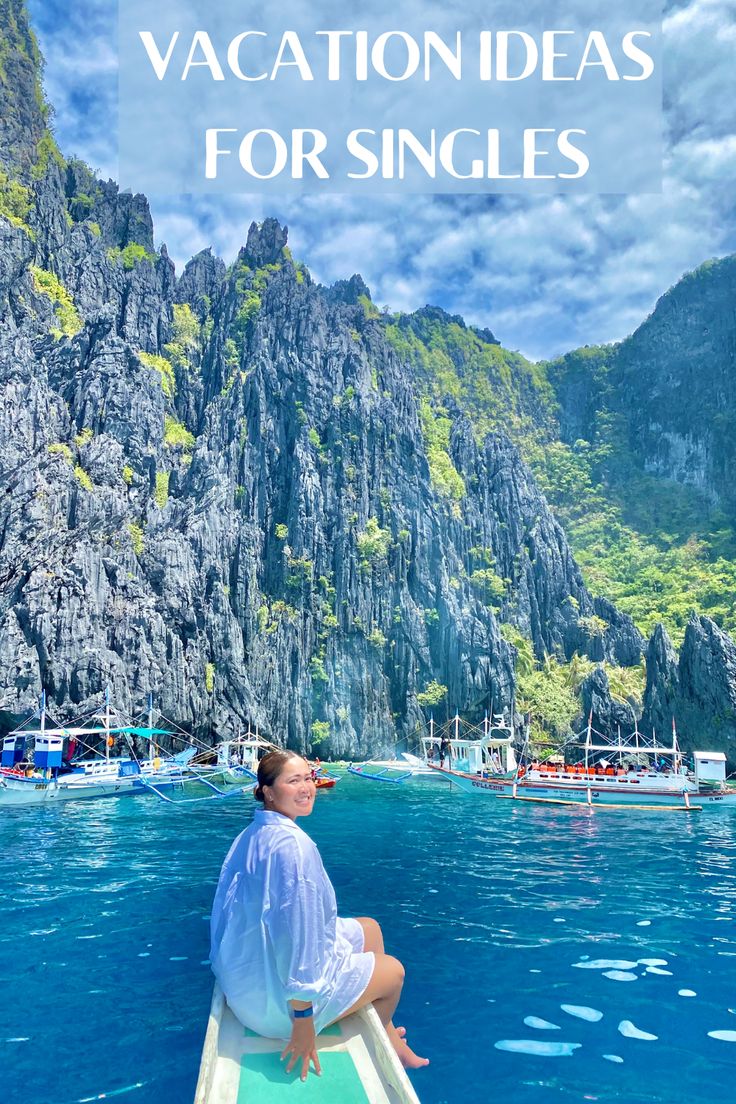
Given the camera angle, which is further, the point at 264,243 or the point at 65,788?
the point at 264,243

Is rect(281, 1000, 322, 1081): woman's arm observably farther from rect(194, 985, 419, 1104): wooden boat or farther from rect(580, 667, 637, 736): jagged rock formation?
rect(580, 667, 637, 736): jagged rock formation

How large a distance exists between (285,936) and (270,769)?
1.22m

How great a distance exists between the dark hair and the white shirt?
0.73 feet

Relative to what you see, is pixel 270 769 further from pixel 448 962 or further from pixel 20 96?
pixel 20 96

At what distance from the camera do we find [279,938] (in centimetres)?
503

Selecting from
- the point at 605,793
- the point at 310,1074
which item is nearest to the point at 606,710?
the point at 605,793

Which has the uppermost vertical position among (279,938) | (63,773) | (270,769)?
(270,769)

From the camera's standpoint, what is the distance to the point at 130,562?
70562mm

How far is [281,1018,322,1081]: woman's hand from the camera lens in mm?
4805

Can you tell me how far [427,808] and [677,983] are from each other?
29933 millimetres

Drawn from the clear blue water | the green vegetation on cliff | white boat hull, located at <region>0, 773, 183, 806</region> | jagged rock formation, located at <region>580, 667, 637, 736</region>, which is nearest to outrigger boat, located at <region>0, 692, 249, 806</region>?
white boat hull, located at <region>0, 773, 183, 806</region>

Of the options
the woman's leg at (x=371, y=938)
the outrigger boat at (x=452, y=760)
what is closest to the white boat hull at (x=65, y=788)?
the outrigger boat at (x=452, y=760)

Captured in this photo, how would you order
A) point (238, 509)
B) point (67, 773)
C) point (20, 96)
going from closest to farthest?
point (67, 773), point (238, 509), point (20, 96)

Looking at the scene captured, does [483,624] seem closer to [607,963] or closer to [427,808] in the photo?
[427,808]
